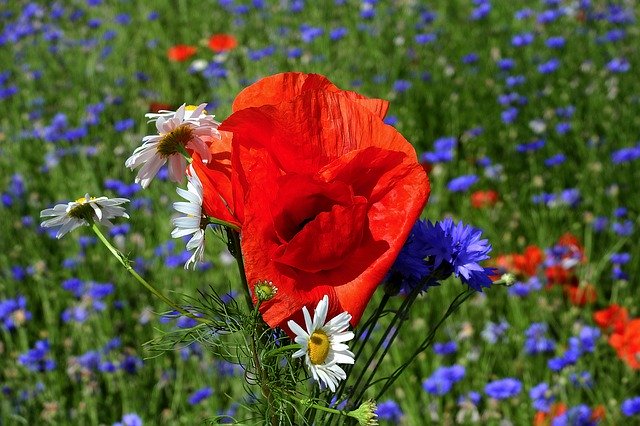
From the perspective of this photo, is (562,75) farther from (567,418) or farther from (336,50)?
(567,418)

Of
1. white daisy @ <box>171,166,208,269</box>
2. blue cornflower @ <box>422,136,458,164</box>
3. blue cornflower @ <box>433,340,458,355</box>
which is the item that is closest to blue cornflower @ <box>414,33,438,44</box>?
blue cornflower @ <box>422,136,458,164</box>

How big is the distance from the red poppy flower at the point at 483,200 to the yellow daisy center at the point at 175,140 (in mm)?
2028

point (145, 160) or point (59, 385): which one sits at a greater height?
point (145, 160)

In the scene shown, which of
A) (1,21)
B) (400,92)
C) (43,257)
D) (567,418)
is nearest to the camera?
(567,418)

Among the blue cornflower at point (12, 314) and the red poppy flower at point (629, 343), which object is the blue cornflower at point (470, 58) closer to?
the red poppy flower at point (629, 343)

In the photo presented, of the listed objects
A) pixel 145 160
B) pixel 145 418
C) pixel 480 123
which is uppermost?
pixel 145 160

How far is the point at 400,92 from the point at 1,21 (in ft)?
9.95

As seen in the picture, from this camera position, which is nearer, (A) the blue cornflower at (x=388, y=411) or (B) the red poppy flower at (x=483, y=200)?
(A) the blue cornflower at (x=388, y=411)

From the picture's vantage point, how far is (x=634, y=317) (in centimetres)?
233

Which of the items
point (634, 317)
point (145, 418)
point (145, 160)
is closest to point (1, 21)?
point (145, 418)

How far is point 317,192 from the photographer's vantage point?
73 cm

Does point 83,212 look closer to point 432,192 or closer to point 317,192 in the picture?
point 317,192

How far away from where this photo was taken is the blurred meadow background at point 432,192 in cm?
215

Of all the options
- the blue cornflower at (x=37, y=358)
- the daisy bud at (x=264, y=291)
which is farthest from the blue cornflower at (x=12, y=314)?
the daisy bud at (x=264, y=291)
